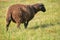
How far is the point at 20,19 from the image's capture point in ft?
41.8

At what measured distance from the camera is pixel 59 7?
20750mm

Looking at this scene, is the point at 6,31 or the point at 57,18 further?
the point at 57,18

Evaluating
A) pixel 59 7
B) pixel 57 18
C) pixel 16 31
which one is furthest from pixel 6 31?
pixel 59 7

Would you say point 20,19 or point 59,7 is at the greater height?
point 20,19

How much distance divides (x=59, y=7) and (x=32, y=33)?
8996 mm

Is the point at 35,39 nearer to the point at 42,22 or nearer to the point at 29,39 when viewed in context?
the point at 29,39

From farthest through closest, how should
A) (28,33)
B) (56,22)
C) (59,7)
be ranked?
(59,7), (56,22), (28,33)

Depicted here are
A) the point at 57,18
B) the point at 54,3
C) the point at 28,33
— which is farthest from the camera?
the point at 54,3

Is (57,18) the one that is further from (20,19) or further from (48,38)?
(48,38)

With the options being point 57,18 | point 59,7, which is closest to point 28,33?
point 57,18

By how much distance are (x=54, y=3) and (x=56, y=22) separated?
784cm

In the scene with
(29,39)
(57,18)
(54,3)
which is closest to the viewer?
(29,39)

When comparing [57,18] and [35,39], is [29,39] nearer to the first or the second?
[35,39]

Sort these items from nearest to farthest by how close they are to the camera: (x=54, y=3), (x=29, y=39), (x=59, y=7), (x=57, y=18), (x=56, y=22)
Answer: (x=29, y=39) < (x=56, y=22) < (x=57, y=18) < (x=59, y=7) < (x=54, y=3)
